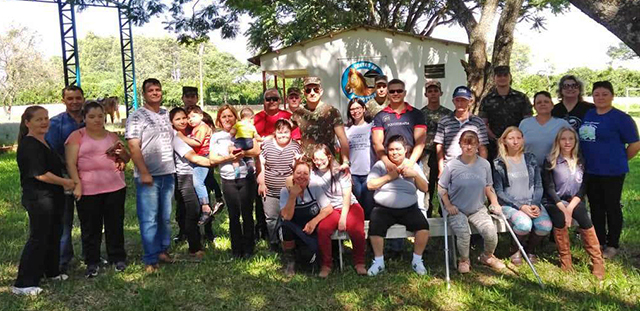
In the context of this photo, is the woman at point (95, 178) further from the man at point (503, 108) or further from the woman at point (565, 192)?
the woman at point (565, 192)

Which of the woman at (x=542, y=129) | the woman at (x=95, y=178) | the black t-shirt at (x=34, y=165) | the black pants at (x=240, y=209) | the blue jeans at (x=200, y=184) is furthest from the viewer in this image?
the blue jeans at (x=200, y=184)

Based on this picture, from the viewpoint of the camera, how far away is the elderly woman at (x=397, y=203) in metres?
4.57

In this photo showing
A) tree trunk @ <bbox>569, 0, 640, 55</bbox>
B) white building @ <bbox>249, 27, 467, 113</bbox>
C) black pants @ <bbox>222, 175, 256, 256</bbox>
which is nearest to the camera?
tree trunk @ <bbox>569, 0, 640, 55</bbox>

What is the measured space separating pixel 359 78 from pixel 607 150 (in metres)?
10.5

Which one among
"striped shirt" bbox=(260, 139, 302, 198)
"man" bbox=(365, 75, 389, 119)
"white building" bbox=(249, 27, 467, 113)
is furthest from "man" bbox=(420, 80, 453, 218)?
"white building" bbox=(249, 27, 467, 113)

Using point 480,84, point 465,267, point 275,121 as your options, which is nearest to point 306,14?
point 480,84

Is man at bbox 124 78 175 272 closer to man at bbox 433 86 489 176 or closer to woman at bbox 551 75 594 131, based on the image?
man at bbox 433 86 489 176

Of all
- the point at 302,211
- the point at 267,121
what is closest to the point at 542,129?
the point at 302,211

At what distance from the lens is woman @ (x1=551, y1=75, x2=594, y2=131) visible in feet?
16.6

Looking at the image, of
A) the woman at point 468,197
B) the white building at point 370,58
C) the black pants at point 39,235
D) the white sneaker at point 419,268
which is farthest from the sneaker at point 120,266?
the white building at point 370,58

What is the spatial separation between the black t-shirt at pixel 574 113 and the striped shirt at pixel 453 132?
0.87 metres

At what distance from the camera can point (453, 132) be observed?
496 centimetres

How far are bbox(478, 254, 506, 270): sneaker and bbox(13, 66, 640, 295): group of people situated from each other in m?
0.02

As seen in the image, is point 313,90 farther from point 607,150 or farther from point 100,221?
point 607,150
